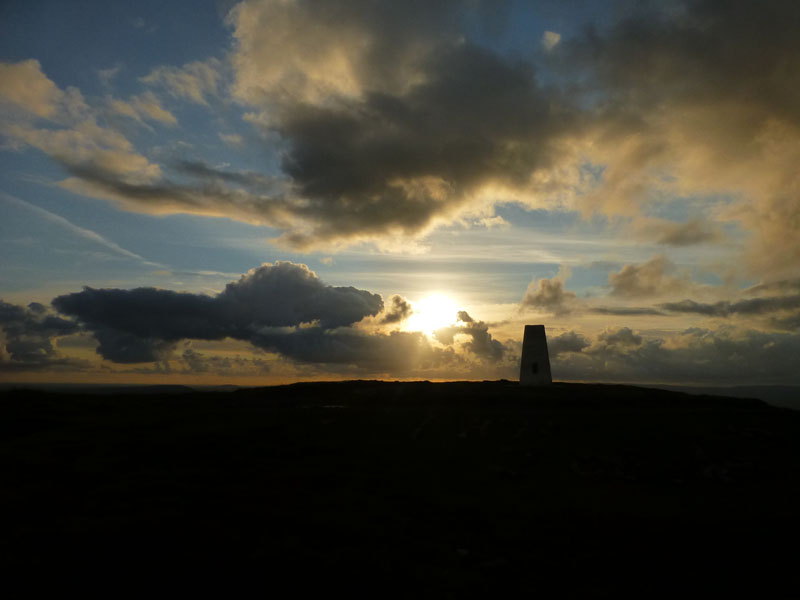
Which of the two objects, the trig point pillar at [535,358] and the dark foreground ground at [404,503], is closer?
the dark foreground ground at [404,503]

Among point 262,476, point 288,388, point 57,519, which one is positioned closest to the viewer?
point 57,519

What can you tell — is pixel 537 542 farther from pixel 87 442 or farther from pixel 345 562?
pixel 87 442

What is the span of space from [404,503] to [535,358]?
105 feet

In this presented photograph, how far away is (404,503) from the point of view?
567 inches

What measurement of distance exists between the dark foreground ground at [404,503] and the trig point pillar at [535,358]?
52.5 ft

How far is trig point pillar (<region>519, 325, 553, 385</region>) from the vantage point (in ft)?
144

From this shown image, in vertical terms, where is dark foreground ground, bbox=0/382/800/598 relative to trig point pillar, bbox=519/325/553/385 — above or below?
below

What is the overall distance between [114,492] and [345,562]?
27.9ft

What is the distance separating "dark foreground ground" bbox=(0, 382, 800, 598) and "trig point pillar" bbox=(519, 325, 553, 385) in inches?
630

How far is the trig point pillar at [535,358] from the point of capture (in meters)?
43.8

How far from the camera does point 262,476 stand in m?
16.8

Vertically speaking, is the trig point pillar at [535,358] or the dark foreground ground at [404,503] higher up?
the trig point pillar at [535,358]

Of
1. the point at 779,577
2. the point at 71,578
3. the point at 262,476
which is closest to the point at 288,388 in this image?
the point at 262,476

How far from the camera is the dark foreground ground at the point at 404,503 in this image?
9.97 metres
